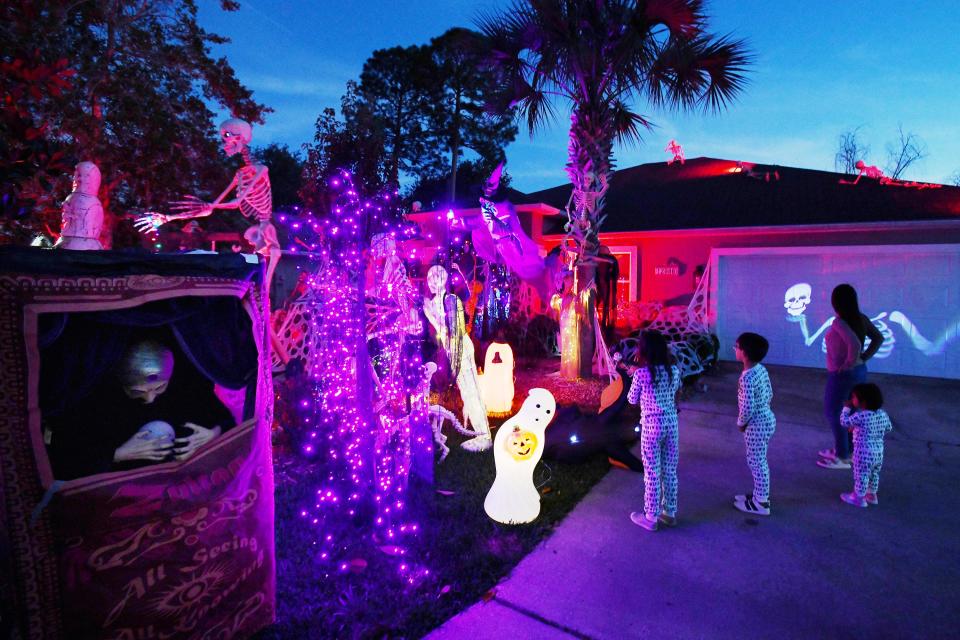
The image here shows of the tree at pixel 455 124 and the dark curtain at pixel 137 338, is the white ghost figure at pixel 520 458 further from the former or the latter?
the tree at pixel 455 124

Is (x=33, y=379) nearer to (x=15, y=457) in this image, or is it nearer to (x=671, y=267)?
(x=15, y=457)

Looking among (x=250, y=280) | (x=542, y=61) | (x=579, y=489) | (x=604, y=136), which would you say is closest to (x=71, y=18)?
(x=542, y=61)

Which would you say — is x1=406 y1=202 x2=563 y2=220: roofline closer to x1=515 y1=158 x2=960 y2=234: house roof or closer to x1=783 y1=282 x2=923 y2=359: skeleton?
x1=515 y1=158 x2=960 y2=234: house roof

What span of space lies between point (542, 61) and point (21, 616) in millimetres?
Result: 8454

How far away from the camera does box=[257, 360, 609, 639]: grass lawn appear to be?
9.59 ft

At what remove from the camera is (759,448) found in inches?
158

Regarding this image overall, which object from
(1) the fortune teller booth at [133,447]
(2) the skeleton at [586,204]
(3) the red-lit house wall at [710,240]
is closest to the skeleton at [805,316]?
(3) the red-lit house wall at [710,240]

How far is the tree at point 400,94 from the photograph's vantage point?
2316 cm

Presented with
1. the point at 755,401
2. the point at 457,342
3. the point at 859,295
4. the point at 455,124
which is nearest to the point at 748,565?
the point at 755,401

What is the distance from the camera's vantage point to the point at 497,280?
11.1 metres

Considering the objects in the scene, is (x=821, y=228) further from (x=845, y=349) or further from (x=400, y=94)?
(x=400, y=94)

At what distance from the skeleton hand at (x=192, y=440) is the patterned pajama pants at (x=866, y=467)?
485 cm

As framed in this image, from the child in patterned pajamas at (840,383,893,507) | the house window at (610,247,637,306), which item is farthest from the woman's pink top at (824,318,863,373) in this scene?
the house window at (610,247,637,306)

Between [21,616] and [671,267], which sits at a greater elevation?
[671,267]
